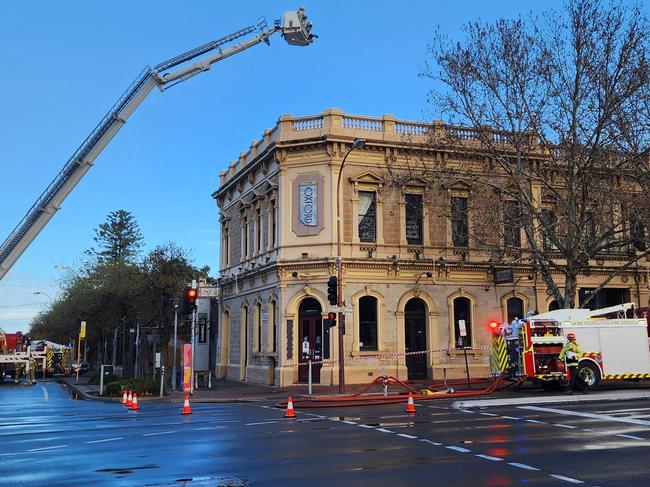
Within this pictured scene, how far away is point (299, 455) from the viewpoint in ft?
33.2

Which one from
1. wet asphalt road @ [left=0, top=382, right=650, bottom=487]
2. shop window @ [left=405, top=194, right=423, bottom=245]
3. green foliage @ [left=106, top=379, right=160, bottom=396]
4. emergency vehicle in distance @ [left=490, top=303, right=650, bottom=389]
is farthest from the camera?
shop window @ [left=405, top=194, right=423, bottom=245]

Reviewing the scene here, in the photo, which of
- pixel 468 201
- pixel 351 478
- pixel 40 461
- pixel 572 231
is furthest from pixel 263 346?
pixel 351 478

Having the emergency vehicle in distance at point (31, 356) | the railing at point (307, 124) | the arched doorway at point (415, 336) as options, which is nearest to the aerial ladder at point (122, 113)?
the railing at point (307, 124)

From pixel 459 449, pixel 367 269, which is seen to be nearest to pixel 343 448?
pixel 459 449

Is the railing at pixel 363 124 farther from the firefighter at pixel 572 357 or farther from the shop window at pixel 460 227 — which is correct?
the firefighter at pixel 572 357

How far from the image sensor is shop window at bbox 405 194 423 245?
102 ft

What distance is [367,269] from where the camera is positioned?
2967cm

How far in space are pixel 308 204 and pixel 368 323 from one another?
639 cm

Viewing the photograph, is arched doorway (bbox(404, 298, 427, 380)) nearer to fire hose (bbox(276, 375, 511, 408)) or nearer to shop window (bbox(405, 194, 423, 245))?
shop window (bbox(405, 194, 423, 245))

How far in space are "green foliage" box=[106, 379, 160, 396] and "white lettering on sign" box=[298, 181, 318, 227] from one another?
10.1 metres

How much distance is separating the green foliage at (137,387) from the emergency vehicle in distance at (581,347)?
47.3 ft

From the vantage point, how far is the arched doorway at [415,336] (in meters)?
30.3

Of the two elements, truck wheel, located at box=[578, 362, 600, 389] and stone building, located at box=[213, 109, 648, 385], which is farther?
stone building, located at box=[213, 109, 648, 385]

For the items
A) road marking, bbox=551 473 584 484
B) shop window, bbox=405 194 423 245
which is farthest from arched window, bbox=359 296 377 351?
road marking, bbox=551 473 584 484
